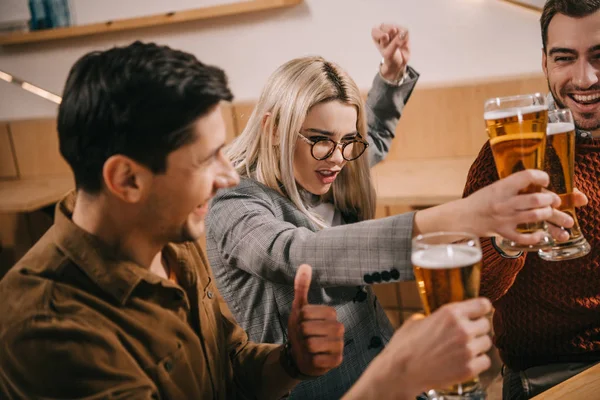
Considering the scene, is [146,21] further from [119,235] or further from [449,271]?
[449,271]

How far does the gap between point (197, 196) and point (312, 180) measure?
0.63 meters

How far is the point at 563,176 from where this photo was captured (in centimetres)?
118

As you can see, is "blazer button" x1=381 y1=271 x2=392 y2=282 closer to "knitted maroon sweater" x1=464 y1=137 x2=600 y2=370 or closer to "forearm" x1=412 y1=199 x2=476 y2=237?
"forearm" x1=412 y1=199 x2=476 y2=237

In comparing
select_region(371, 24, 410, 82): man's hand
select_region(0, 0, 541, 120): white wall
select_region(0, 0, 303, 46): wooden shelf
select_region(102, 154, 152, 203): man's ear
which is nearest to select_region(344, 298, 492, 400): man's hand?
select_region(102, 154, 152, 203): man's ear

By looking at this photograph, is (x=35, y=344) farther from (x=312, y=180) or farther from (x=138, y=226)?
(x=312, y=180)

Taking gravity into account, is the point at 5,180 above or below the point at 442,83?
below

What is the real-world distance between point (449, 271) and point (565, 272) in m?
0.85

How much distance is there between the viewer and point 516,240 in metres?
1.02

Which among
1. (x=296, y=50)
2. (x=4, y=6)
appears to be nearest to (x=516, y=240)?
(x=296, y=50)

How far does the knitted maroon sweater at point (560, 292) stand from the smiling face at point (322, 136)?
1.12 feet

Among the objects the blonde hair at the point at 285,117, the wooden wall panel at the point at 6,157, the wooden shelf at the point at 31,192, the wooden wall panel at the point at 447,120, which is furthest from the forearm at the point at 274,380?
the wooden wall panel at the point at 6,157

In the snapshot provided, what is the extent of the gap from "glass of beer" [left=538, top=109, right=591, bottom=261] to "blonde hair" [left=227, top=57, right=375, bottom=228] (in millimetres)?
543

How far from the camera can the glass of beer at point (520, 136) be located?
1.05 m

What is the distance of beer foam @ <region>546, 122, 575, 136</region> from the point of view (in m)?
1.17
